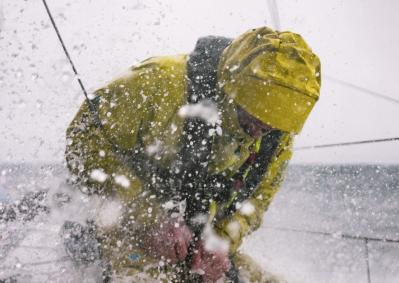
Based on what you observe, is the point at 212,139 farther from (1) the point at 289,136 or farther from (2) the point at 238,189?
(1) the point at 289,136

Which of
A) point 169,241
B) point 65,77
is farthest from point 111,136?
point 65,77

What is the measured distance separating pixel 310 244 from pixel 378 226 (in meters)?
11.1

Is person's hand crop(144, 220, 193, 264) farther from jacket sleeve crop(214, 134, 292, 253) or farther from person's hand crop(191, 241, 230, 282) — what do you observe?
jacket sleeve crop(214, 134, 292, 253)

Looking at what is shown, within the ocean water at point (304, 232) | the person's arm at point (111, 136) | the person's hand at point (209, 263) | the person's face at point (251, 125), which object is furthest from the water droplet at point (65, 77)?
the person's hand at point (209, 263)

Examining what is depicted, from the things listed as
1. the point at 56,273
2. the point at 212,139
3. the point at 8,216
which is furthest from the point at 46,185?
the point at 212,139

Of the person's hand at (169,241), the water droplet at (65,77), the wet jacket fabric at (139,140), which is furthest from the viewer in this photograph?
the water droplet at (65,77)

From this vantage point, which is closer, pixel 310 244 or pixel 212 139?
pixel 212 139

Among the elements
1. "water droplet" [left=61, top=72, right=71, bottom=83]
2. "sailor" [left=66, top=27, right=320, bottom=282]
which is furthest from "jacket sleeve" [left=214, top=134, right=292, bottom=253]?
"water droplet" [left=61, top=72, right=71, bottom=83]

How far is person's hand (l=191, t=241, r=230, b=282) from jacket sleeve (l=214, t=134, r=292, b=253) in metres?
0.40

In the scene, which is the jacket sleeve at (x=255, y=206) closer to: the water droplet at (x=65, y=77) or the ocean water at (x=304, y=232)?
the ocean water at (x=304, y=232)

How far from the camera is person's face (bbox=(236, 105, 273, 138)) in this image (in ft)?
7.62

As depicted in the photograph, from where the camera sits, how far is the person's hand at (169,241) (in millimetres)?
2049

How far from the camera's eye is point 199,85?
7.70ft

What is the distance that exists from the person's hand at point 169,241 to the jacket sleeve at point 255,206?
644mm
